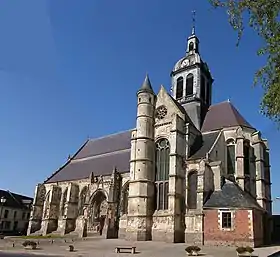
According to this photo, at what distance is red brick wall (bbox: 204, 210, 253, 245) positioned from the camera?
23047mm

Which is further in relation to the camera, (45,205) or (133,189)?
(45,205)

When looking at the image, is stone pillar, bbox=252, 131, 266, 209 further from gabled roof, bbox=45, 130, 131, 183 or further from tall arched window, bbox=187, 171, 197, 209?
gabled roof, bbox=45, 130, 131, 183

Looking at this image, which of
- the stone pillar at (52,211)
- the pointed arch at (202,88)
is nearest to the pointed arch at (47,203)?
the stone pillar at (52,211)

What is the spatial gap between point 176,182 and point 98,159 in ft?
59.5

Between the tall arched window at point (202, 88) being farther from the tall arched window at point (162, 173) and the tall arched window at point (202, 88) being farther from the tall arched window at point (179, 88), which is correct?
the tall arched window at point (162, 173)

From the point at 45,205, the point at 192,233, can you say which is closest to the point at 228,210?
the point at 192,233

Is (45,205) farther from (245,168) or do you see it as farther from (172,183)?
(245,168)

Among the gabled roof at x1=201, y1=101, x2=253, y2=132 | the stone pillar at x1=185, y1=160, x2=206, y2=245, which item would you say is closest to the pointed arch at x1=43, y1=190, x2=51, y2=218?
the stone pillar at x1=185, y1=160, x2=206, y2=245

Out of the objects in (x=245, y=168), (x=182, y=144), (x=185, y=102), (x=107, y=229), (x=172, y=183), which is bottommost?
(x=107, y=229)

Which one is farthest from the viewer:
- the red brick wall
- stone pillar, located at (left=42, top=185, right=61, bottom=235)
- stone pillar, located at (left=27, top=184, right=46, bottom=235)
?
stone pillar, located at (left=27, top=184, right=46, bottom=235)

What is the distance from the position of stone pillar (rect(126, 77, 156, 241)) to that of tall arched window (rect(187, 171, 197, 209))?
3841 millimetres

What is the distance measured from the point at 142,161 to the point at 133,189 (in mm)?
2911

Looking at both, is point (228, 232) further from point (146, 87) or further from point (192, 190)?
point (146, 87)

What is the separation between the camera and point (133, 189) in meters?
29.7
